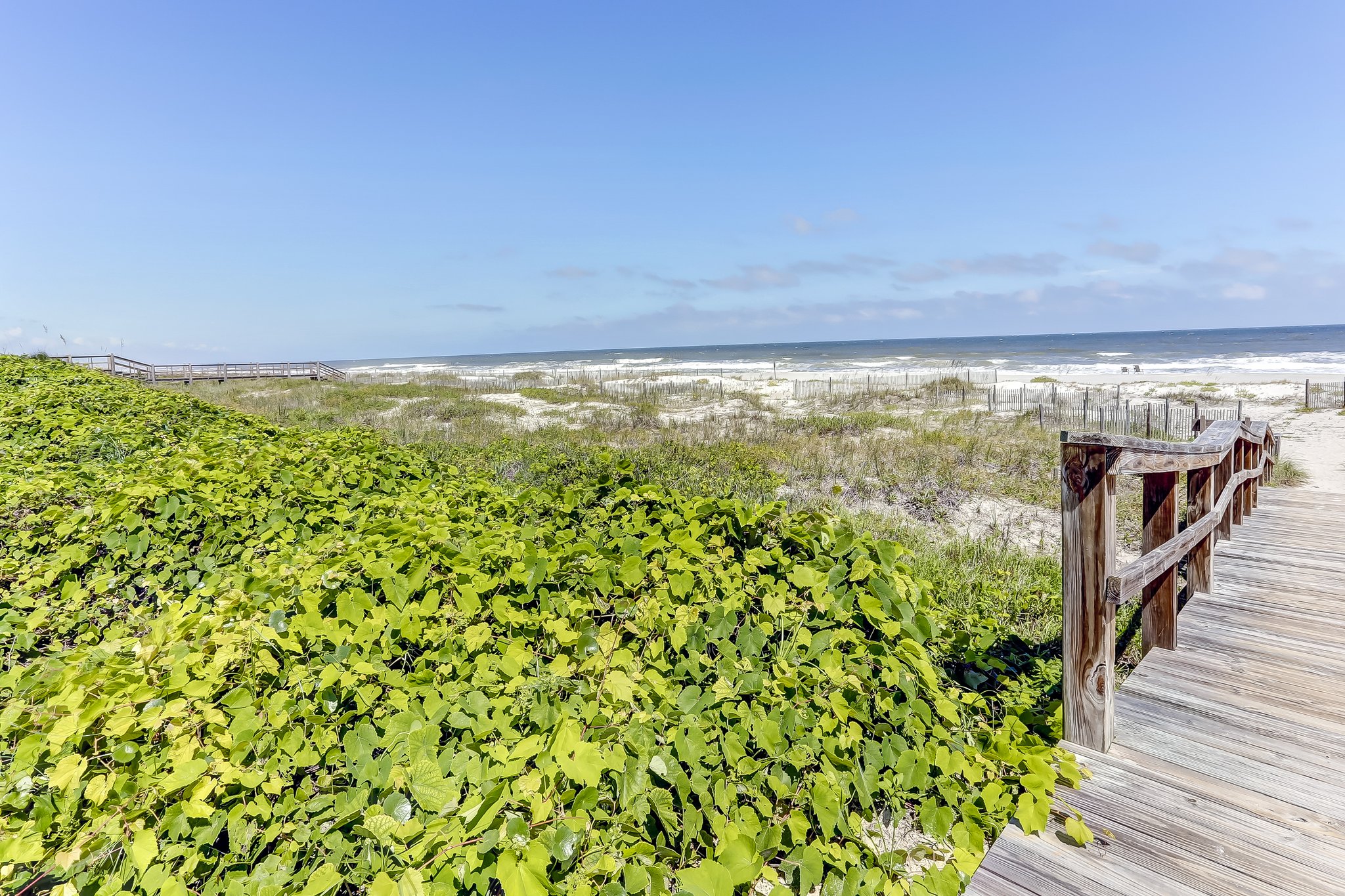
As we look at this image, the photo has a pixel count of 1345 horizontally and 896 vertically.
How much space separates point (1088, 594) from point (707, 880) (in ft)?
7.18

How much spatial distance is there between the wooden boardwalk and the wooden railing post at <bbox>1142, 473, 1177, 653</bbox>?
0.12 meters

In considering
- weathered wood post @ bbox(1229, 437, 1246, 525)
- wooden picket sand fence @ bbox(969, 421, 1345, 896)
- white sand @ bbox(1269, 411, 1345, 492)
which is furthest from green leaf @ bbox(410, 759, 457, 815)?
white sand @ bbox(1269, 411, 1345, 492)

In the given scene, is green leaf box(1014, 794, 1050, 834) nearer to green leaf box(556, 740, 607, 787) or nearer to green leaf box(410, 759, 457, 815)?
green leaf box(556, 740, 607, 787)

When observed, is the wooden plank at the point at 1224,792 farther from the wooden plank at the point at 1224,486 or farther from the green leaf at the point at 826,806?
the wooden plank at the point at 1224,486

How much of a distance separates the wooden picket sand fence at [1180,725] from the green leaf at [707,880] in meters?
0.92

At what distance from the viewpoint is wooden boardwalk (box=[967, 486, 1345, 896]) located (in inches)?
82.4

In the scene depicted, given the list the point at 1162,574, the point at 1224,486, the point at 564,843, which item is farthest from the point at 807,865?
the point at 1224,486

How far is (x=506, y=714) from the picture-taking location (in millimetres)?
2443

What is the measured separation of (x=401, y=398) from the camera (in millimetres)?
24328

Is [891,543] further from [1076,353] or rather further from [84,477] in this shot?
[1076,353]

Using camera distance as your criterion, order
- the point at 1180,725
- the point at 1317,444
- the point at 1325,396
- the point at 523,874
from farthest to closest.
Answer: the point at 1325,396, the point at 1317,444, the point at 1180,725, the point at 523,874

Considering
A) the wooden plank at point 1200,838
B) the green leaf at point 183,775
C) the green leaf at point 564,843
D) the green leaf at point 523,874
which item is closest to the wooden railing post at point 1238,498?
the wooden plank at point 1200,838

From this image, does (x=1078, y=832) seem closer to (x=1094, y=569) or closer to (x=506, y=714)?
(x=1094, y=569)

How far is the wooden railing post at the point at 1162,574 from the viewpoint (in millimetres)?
3584
